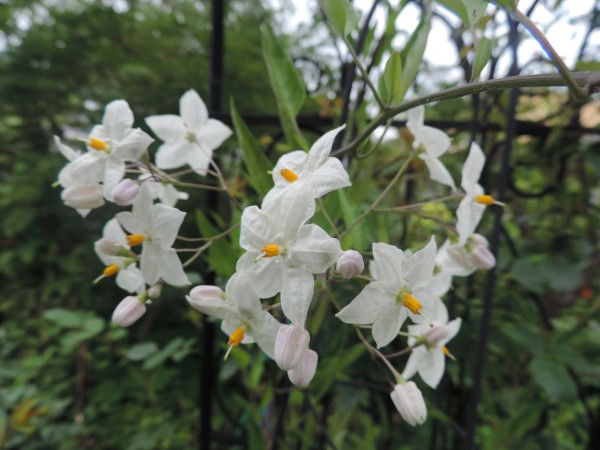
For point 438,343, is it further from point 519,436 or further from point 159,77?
point 159,77

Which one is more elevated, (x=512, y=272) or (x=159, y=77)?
(x=159, y=77)

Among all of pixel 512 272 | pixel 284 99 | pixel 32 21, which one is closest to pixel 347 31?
pixel 284 99

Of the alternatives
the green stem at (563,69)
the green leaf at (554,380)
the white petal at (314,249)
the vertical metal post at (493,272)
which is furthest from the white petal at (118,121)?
the green leaf at (554,380)

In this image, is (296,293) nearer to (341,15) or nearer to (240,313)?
(240,313)

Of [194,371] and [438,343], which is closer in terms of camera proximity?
[438,343]

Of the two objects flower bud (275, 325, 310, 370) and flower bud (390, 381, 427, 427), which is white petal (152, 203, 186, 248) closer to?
flower bud (275, 325, 310, 370)

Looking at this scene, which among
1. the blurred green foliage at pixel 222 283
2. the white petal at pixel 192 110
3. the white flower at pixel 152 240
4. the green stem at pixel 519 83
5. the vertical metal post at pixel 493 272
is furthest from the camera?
the blurred green foliage at pixel 222 283

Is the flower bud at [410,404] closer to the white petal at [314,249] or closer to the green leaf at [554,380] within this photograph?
the white petal at [314,249]
